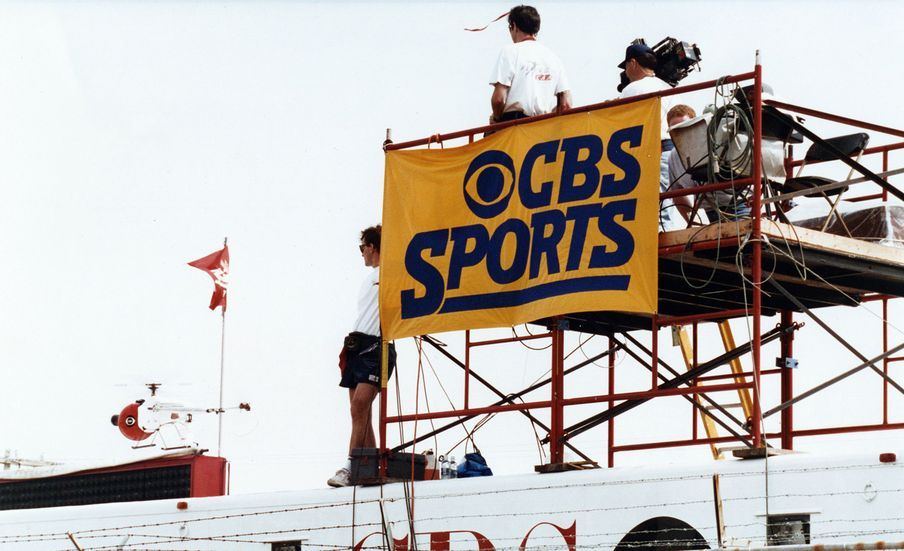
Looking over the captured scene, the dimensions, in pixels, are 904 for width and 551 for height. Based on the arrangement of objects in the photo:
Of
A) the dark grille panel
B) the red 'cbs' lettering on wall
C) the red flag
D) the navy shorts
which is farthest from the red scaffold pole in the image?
the red flag

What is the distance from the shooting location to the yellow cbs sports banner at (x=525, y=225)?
40.5 ft

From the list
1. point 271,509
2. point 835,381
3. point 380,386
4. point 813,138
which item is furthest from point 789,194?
point 271,509

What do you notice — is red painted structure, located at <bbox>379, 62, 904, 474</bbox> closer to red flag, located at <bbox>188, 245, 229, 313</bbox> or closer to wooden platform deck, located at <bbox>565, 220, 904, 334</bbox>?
wooden platform deck, located at <bbox>565, 220, 904, 334</bbox>

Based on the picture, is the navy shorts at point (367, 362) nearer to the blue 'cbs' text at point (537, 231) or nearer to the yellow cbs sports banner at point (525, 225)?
the yellow cbs sports banner at point (525, 225)

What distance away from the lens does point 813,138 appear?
12.4 meters

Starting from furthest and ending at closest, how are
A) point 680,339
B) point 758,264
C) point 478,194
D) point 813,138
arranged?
1. point 680,339
2. point 478,194
3. point 813,138
4. point 758,264

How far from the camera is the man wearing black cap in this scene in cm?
1327

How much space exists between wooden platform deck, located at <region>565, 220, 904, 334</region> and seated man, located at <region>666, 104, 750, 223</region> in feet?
0.95

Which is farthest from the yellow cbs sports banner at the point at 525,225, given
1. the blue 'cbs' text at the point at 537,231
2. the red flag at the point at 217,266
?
the red flag at the point at 217,266

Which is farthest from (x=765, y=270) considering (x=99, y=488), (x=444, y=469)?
(x=99, y=488)

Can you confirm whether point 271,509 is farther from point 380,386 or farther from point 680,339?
point 680,339

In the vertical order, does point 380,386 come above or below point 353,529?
above

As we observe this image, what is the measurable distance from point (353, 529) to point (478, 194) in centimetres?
295

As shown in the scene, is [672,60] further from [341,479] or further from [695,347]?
[341,479]
